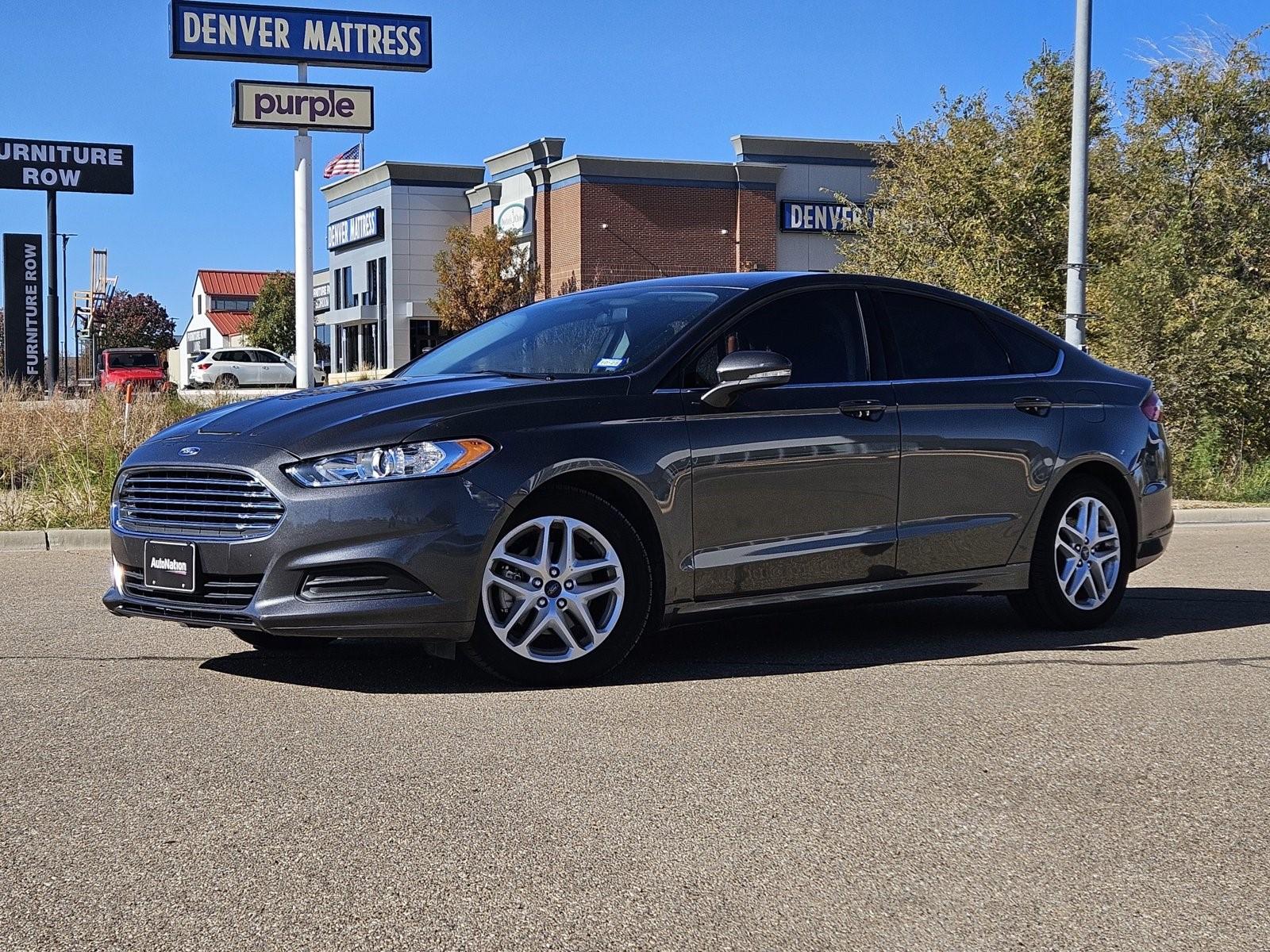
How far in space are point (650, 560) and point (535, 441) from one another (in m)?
0.72

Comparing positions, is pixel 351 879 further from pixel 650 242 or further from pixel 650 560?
pixel 650 242

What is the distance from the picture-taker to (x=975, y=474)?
725 cm

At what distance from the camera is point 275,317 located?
90.2m

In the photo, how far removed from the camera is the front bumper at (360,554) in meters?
5.68

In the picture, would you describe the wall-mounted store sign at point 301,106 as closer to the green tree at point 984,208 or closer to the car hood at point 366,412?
the green tree at point 984,208

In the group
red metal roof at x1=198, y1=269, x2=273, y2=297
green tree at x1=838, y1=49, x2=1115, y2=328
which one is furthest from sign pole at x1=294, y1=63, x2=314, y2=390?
red metal roof at x1=198, y1=269, x2=273, y2=297

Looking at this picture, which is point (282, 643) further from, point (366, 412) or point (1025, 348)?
point (1025, 348)

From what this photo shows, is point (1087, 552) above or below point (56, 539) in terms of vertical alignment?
above

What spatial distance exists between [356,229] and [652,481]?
64466 millimetres

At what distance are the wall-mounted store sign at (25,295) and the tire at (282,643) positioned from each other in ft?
148

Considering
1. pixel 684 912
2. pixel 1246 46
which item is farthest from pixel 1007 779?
pixel 1246 46

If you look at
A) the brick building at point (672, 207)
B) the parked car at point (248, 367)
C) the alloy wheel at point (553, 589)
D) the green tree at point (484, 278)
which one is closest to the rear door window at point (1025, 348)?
the alloy wheel at point (553, 589)

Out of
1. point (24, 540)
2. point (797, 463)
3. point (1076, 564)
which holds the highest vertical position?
point (797, 463)

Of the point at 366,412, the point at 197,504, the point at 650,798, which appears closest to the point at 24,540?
the point at 197,504
